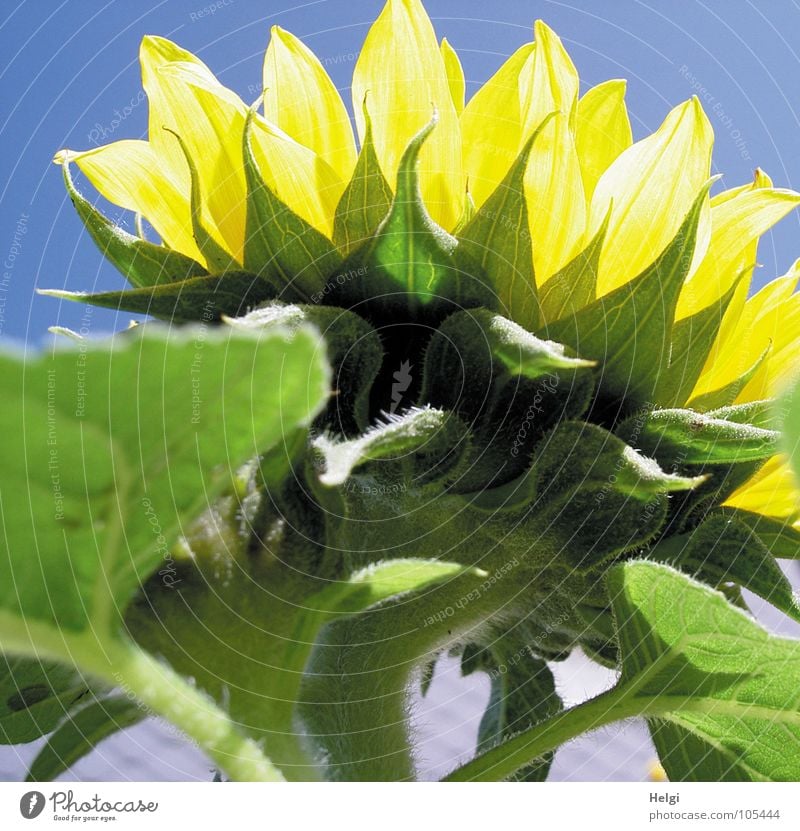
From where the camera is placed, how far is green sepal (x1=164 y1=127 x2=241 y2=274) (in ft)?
1.30

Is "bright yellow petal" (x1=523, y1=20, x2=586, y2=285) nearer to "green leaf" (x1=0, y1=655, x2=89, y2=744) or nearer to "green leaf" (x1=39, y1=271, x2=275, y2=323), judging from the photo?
"green leaf" (x1=39, y1=271, x2=275, y2=323)

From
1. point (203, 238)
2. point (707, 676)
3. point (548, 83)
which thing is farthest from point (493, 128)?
point (707, 676)

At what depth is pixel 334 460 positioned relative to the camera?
295 millimetres

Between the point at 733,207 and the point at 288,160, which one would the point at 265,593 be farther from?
the point at 733,207

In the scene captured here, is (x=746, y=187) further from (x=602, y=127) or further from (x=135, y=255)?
(x=135, y=255)

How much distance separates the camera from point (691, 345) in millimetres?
406

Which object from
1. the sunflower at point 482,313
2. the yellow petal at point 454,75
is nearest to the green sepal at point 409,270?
the sunflower at point 482,313

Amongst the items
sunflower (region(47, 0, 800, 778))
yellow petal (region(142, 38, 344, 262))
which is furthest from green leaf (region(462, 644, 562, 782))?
yellow petal (region(142, 38, 344, 262))

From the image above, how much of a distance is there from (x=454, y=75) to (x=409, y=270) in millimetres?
152

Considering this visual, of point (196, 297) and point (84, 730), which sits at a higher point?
point (196, 297)

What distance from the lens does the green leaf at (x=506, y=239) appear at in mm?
371

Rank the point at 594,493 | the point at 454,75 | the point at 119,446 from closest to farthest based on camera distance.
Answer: the point at 119,446
the point at 594,493
the point at 454,75

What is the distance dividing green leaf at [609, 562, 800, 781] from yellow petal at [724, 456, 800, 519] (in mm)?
72

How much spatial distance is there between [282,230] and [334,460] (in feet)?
0.41
